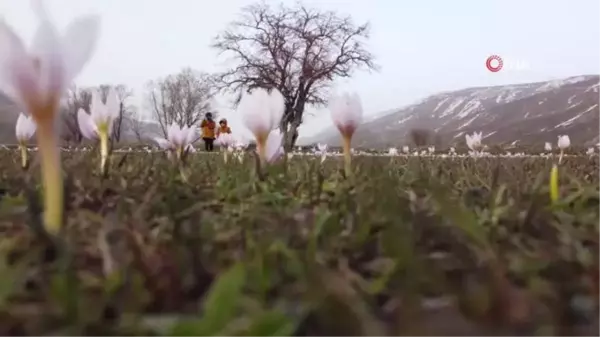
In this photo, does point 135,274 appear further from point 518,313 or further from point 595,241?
point 595,241

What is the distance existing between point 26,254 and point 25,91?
20cm

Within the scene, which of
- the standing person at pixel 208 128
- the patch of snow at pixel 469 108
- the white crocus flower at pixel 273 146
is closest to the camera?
the white crocus flower at pixel 273 146

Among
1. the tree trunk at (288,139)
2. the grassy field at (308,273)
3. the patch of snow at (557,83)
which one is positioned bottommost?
the grassy field at (308,273)

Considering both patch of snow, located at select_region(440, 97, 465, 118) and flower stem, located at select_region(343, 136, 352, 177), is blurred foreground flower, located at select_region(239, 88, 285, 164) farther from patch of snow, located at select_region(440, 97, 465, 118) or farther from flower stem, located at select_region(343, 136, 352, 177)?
patch of snow, located at select_region(440, 97, 465, 118)

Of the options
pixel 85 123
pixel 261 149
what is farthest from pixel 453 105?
pixel 261 149

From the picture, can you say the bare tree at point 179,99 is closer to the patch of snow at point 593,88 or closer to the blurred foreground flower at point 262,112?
the blurred foreground flower at point 262,112

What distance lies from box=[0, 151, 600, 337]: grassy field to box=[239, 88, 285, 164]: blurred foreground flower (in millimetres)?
752

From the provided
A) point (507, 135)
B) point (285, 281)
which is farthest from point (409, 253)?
point (507, 135)

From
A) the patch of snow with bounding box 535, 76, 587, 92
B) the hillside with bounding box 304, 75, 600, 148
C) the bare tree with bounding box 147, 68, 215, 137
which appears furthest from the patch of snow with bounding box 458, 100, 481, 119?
the bare tree with bounding box 147, 68, 215, 137

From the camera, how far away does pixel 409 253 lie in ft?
1.99

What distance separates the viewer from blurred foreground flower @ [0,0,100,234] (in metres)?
0.79

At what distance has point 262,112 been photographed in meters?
1.78

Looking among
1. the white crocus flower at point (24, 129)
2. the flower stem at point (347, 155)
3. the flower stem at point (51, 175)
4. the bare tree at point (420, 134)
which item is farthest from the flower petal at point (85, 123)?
the flower stem at point (51, 175)

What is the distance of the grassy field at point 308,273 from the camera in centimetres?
44
